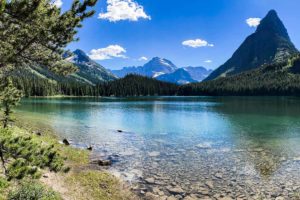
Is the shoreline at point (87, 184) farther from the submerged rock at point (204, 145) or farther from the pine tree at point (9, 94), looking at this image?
the submerged rock at point (204, 145)

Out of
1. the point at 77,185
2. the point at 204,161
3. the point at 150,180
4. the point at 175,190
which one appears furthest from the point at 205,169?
the point at 77,185

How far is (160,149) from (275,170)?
1574 cm

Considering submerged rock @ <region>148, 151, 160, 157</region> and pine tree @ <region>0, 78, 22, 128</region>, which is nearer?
pine tree @ <region>0, 78, 22, 128</region>

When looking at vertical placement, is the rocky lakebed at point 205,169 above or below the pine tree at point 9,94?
below

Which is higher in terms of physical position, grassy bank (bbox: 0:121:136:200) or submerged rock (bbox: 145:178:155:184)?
grassy bank (bbox: 0:121:136:200)

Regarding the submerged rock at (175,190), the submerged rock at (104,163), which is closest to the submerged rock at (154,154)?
the submerged rock at (104,163)

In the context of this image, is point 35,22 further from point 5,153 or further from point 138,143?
point 138,143

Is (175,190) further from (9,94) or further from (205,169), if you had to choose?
(9,94)

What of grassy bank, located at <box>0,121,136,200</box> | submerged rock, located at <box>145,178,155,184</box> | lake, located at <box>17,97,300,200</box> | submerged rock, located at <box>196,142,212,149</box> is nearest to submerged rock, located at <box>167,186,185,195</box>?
lake, located at <box>17,97,300,200</box>

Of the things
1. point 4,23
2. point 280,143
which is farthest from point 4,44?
point 280,143

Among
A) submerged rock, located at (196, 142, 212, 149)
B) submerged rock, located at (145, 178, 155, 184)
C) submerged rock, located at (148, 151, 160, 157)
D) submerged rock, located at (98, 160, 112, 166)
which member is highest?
submerged rock, located at (98, 160, 112, 166)

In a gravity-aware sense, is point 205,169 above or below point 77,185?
below

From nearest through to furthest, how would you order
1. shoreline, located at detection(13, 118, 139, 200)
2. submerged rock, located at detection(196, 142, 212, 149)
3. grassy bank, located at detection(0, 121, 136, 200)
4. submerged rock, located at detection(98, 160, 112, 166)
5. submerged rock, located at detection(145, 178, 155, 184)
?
grassy bank, located at detection(0, 121, 136, 200) < shoreline, located at detection(13, 118, 139, 200) < submerged rock, located at detection(145, 178, 155, 184) < submerged rock, located at detection(98, 160, 112, 166) < submerged rock, located at detection(196, 142, 212, 149)

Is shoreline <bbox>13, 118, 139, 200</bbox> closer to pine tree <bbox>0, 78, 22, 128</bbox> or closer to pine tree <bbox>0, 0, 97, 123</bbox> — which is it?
pine tree <bbox>0, 78, 22, 128</bbox>
